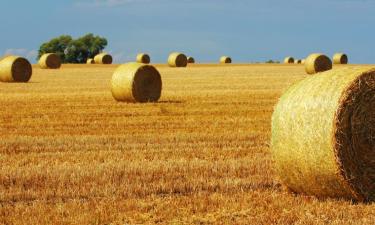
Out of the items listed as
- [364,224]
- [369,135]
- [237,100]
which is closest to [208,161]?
[369,135]

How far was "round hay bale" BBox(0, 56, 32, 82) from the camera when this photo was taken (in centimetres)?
3325

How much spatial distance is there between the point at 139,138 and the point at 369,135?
612cm

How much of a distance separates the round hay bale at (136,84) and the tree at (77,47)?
70606 millimetres

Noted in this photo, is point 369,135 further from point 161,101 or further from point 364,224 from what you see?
point 161,101

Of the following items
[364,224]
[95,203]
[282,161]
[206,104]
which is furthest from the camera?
[206,104]

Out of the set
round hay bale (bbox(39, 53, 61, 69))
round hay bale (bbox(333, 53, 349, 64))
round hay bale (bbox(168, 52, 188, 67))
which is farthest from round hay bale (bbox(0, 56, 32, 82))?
round hay bale (bbox(333, 53, 349, 64))

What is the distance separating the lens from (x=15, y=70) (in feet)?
109

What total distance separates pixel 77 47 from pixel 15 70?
59359 millimetres

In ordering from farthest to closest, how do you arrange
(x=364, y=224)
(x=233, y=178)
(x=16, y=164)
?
(x=16, y=164), (x=233, y=178), (x=364, y=224)

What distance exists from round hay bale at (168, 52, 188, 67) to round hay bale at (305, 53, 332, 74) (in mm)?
16719

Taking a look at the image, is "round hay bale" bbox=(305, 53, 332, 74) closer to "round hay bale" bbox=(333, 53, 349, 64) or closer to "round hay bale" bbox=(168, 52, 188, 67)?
"round hay bale" bbox=(168, 52, 188, 67)

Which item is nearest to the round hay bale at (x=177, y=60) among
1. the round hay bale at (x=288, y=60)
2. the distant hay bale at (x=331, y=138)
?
the round hay bale at (x=288, y=60)

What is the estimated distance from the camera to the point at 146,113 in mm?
17844

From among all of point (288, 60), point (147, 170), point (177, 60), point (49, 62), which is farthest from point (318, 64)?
point (288, 60)
